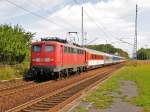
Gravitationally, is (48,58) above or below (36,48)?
below

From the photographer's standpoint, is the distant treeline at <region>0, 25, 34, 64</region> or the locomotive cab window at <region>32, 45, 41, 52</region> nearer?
the locomotive cab window at <region>32, 45, 41, 52</region>

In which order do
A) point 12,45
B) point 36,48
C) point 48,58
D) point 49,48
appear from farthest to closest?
point 12,45
point 36,48
point 49,48
point 48,58

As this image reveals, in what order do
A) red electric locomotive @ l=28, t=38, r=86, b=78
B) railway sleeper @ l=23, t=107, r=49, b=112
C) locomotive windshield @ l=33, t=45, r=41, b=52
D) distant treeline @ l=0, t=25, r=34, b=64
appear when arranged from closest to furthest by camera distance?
railway sleeper @ l=23, t=107, r=49, b=112 → red electric locomotive @ l=28, t=38, r=86, b=78 → locomotive windshield @ l=33, t=45, r=41, b=52 → distant treeline @ l=0, t=25, r=34, b=64

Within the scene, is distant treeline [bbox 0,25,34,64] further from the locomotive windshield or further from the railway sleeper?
the railway sleeper

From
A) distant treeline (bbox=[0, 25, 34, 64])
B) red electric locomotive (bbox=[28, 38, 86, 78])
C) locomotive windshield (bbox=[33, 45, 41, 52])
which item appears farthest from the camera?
distant treeline (bbox=[0, 25, 34, 64])

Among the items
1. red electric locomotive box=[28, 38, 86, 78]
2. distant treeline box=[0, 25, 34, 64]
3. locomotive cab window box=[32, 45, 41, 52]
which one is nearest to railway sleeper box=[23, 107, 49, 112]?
red electric locomotive box=[28, 38, 86, 78]

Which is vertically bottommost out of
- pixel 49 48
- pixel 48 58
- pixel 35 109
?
pixel 35 109

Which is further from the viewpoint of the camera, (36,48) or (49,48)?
(36,48)

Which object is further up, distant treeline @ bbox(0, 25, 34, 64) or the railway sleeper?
distant treeline @ bbox(0, 25, 34, 64)

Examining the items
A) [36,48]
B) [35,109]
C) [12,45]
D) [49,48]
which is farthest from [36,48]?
[35,109]

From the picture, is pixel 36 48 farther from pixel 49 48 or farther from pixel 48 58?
pixel 48 58

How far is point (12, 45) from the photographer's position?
43562 mm

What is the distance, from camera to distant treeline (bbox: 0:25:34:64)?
43031 millimetres

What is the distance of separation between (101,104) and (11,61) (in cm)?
3149
